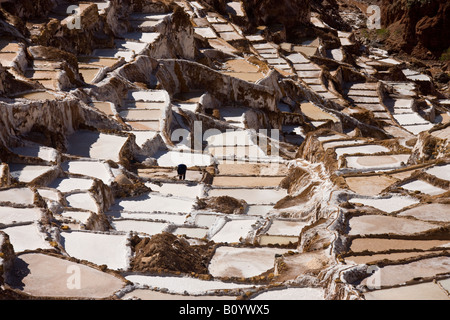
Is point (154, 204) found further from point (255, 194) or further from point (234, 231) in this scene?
point (234, 231)

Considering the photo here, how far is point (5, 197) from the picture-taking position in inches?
627

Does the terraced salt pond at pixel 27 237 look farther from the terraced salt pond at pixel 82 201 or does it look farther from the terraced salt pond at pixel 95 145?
the terraced salt pond at pixel 95 145

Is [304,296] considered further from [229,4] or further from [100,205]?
[229,4]

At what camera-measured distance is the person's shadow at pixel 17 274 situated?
11251 mm

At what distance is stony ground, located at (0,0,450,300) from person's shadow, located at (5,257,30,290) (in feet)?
0.12

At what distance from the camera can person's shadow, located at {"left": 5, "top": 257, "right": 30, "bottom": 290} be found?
1125 centimetres

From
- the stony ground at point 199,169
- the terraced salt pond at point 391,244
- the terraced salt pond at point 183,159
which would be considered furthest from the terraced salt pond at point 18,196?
the terraced salt pond at point 183,159

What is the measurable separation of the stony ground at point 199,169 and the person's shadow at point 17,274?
4 centimetres

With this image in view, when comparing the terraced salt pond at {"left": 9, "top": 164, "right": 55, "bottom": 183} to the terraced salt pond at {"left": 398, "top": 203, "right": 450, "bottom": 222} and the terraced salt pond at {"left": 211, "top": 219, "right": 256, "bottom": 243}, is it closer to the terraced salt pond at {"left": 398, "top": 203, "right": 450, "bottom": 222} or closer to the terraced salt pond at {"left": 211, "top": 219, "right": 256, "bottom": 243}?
the terraced salt pond at {"left": 211, "top": 219, "right": 256, "bottom": 243}

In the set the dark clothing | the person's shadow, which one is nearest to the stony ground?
the person's shadow

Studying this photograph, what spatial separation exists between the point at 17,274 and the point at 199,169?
42.3 feet

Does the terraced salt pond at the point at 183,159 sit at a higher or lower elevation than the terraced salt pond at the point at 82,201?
lower
